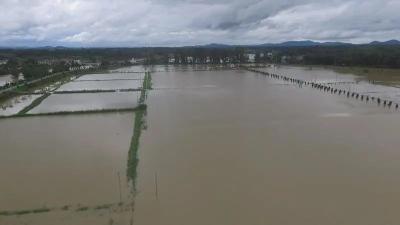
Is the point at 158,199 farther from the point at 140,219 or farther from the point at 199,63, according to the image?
the point at 199,63

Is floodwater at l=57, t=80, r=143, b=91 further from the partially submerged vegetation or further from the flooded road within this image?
the partially submerged vegetation

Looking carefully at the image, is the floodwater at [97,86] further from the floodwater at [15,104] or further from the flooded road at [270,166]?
the flooded road at [270,166]

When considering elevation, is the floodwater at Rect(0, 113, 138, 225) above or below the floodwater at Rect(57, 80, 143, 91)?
below

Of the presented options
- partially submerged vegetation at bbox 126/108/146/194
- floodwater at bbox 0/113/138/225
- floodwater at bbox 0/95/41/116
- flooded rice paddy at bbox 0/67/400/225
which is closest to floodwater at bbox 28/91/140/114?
floodwater at bbox 0/95/41/116

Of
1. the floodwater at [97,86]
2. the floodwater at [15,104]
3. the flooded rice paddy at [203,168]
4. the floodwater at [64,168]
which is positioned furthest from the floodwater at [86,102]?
the floodwater at [97,86]

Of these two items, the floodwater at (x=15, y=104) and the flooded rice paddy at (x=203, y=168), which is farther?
the floodwater at (x=15, y=104)

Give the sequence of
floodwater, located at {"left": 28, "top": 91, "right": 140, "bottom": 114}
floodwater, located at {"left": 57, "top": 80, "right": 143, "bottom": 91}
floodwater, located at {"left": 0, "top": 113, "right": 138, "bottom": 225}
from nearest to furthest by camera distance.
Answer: floodwater, located at {"left": 0, "top": 113, "right": 138, "bottom": 225} < floodwater, located at {"left": 28, "top": 91, "right": 140, "bottom": 114} < floodwater, located at {"left": 57, "top": 80, "right": 143, "bottom": 91}
